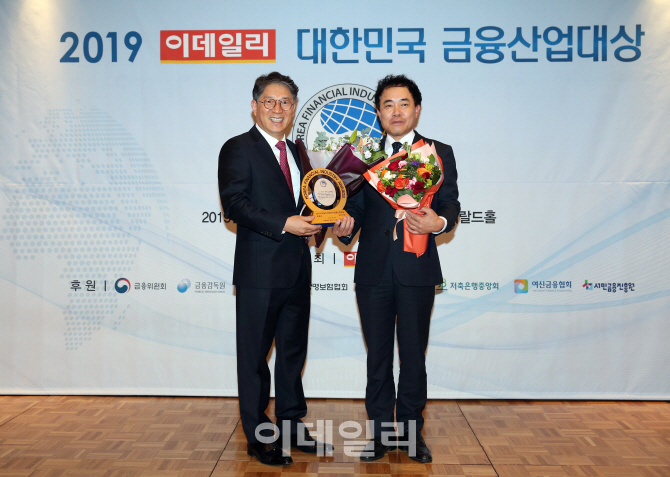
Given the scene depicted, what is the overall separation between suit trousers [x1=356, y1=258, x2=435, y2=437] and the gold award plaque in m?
0.41

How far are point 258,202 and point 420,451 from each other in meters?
1.52

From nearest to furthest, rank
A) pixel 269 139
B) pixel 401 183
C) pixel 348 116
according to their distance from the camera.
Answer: pixel 401 183 → pixel 269 139 → pixel 348 116

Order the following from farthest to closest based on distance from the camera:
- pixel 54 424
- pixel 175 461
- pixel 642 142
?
1. pixel 642 142
2. pixel 54 424
3. pixel 175 461

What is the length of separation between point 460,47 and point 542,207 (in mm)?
1289

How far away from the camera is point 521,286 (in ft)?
12.3

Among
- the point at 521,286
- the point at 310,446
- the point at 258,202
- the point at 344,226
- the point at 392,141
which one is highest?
the point at 392,141

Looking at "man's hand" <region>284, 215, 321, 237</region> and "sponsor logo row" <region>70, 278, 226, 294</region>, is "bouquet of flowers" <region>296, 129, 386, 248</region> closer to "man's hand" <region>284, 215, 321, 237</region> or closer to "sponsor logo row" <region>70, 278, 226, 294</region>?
"man's hand" <region>284, 215, 321, 237</region>

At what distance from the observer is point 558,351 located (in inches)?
148

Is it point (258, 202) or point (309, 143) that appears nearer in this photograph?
point (258, 202)

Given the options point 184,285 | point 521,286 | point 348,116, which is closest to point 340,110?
point 348,116

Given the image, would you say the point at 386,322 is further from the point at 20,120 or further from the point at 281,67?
the point at 20,120

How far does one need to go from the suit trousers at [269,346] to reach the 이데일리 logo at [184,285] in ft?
3.94

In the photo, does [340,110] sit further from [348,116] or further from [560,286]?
[560,286]

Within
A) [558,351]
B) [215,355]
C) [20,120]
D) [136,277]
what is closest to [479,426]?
[558,351]
